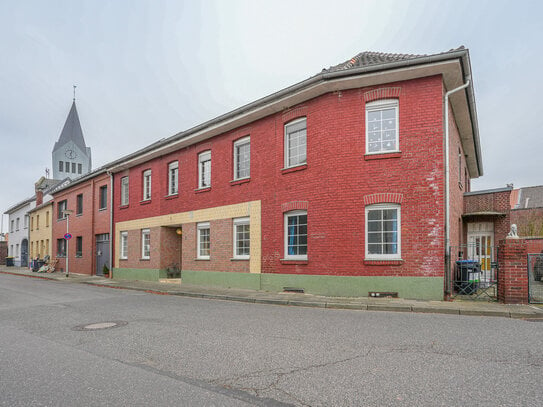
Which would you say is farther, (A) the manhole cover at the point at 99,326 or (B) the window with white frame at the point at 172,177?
(B) the window with white frame at the point at 172,177

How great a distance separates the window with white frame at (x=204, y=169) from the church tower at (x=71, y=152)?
2402 inches

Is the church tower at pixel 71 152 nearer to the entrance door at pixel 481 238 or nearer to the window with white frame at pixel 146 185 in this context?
the window with white frame at pixel 146 185

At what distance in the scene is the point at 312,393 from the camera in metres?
4.31

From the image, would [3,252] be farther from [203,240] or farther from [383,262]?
[383,262]

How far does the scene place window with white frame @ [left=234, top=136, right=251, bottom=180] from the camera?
16297 millimetres

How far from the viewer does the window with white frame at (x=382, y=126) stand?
40.2 ft

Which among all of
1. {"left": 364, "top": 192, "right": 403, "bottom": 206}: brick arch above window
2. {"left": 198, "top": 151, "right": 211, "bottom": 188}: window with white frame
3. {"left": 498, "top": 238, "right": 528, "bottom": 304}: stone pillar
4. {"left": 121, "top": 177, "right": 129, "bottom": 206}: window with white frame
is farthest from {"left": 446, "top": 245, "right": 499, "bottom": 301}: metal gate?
{"left": 121, "top": 177, "right": 129, "bottom": 206}: window with white frame

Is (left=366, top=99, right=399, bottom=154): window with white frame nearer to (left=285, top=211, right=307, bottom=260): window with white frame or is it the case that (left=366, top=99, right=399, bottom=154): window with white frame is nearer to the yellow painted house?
(left=285, top=211, right=307, bottom=260): window with white frame

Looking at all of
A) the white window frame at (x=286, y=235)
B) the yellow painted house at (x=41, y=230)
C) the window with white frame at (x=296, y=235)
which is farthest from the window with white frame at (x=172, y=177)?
the yellow painted house at (x=41, y=230)

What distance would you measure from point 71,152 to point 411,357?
7700 cm

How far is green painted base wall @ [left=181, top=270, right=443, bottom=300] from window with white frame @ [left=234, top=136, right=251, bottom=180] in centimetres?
397

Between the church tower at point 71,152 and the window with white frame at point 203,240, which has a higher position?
the church tower at point 71,152

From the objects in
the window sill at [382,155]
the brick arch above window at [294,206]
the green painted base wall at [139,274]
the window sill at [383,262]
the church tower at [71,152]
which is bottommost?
the green painted base wall at [139,274]

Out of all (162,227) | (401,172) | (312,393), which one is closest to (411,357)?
(312,393)
